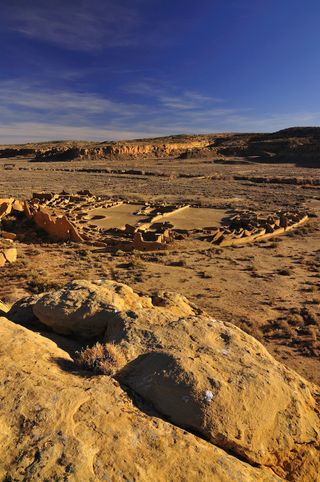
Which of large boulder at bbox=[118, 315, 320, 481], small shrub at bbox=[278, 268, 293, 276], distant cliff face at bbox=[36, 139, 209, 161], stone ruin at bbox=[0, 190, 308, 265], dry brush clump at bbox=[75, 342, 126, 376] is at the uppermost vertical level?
dry brush clump at bbox=[75, 342, 126, 376]

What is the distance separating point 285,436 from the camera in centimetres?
447

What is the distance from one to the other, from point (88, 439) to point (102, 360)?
126cm

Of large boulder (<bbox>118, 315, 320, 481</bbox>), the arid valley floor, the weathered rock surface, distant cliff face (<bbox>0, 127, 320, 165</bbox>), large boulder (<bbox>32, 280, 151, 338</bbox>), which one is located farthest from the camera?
distant cliff face (<bbox>0, 127, 320, 165</bbox>)

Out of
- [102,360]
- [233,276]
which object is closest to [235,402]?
[102,360]

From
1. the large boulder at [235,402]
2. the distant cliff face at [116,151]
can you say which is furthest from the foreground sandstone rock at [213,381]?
the distant cliff face at [116,151]

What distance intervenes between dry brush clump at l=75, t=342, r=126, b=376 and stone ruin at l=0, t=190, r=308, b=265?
34.0 feet

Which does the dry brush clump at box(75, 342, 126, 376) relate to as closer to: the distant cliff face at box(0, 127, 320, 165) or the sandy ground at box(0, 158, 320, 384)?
the sandy ground at box(0, 158, 320, 384)

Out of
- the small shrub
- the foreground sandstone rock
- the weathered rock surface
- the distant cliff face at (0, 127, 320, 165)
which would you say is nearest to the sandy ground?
the small shrub

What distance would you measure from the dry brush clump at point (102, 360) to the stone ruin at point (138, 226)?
1035cm

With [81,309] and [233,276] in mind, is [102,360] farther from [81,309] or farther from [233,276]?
[233,276]

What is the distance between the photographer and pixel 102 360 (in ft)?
16.1

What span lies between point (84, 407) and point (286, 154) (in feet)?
244

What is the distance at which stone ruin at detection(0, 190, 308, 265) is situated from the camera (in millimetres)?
18281

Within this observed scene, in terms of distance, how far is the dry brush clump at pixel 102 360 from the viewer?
15.8ft
